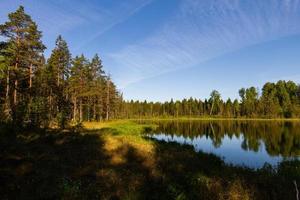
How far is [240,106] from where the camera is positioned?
165375 mm

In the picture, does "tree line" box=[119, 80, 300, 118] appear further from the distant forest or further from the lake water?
the lake water

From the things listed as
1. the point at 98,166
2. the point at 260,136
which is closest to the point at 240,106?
the point at 260,136

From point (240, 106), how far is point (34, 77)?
14007cm

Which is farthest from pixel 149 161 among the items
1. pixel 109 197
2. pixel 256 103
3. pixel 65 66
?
pixel 256 103

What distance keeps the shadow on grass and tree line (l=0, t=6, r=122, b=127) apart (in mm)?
11773

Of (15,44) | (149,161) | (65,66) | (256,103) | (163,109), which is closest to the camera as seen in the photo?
(149,161)

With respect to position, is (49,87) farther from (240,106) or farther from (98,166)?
(240,106)

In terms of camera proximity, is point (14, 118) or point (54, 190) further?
point (14, 118)

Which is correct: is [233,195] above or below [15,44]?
below

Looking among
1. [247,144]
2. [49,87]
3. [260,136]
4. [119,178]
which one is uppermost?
[49,87]

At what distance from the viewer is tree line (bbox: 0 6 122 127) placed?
98.8 ft

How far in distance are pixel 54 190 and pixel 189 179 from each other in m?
5.70

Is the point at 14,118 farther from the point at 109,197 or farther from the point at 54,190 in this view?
the point at 109,197

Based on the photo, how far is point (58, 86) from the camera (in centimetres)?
5553
